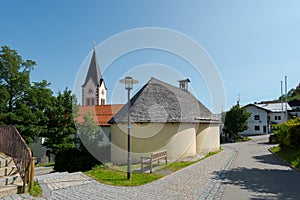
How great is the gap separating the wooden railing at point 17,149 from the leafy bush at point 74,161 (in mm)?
5418

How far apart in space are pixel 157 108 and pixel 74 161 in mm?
Result: 7282

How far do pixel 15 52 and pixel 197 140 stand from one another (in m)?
22.3

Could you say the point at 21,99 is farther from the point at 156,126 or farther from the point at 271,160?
the point at 271,160

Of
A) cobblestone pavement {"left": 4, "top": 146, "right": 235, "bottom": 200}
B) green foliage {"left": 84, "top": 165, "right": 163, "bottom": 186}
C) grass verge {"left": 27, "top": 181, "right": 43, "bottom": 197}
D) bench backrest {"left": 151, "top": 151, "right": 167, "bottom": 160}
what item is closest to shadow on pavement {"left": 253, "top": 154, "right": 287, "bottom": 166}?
cobblestone pavement {"left": 4, "top": 146, "right": 235, "bottom": 200}

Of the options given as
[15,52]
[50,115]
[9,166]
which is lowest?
[9,166]

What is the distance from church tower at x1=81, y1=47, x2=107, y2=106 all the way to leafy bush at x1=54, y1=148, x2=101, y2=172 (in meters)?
29.1

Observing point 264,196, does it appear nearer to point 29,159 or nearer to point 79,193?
point 79,193

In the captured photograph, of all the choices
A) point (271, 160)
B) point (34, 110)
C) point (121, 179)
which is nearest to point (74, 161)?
point (121, 179)

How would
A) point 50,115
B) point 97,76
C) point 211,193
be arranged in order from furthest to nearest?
point 97,76, point 50,115, point 211,193

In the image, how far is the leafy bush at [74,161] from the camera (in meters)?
14.0

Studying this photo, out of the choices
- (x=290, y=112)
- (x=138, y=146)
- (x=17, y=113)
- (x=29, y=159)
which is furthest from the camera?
(x=290, y=112)

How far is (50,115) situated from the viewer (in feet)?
80.0

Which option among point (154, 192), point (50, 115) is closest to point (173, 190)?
point (154, 192)

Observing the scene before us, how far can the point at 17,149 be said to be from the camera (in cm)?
816
